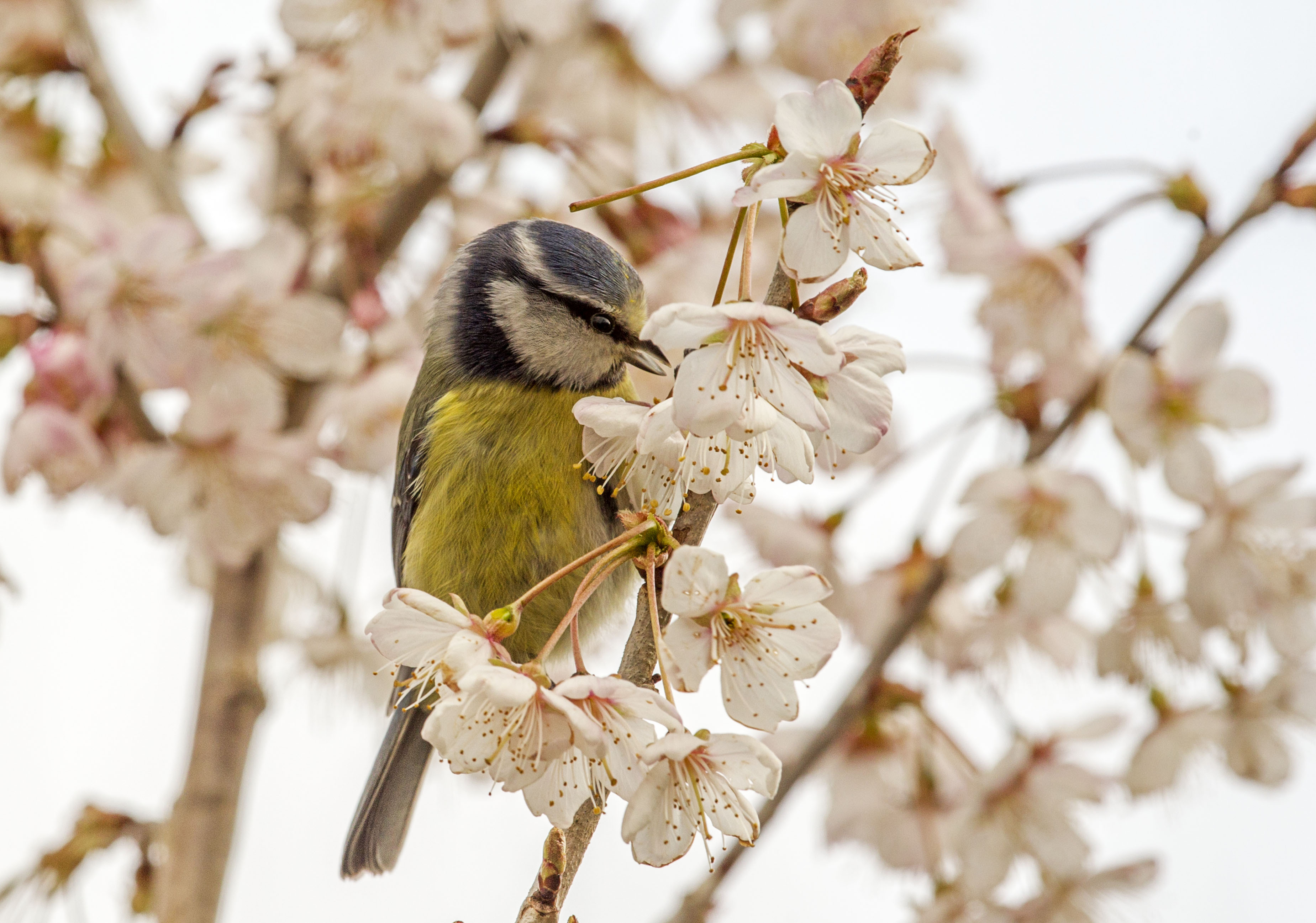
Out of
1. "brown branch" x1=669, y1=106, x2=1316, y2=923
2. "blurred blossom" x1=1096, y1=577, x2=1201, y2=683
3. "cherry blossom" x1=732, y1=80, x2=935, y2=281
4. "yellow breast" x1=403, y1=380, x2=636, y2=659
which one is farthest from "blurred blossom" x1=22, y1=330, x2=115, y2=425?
"blurred blossom" x1=1096, y1=577, x2=1201, y2=683

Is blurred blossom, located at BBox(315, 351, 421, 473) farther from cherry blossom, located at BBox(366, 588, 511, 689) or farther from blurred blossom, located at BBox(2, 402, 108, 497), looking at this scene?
cherry blossom, located at BBox(366, 588, 511, 689)

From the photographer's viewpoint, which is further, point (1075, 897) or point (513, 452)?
point (1075, 897)

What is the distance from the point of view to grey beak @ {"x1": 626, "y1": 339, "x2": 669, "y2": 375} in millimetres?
1188

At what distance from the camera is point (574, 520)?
1230 millimetres

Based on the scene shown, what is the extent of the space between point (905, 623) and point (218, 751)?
863 mm

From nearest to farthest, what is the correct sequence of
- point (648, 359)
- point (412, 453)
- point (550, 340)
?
point (648, 359)
point (550, 340)
point (412, 453)

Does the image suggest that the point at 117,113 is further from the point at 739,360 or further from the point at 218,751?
the point at 739,360

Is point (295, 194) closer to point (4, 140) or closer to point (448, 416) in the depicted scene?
point (4, 140)

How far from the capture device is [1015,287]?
1.44m

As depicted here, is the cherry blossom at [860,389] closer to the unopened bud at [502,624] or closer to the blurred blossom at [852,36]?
the unopened bud at [502,624]

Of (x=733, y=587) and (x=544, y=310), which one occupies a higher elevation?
(x=733, y=587)

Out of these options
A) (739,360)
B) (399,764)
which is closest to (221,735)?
(399,764)

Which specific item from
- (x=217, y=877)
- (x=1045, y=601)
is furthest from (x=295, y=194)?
(x=1045, y=601)

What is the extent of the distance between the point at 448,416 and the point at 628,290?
0.28 metres
